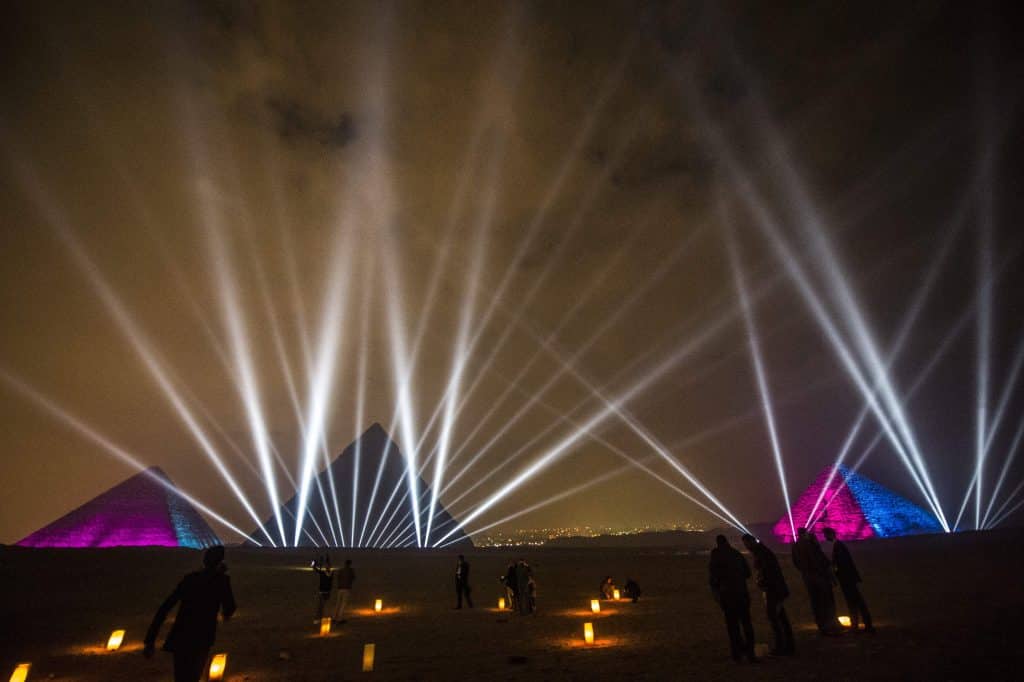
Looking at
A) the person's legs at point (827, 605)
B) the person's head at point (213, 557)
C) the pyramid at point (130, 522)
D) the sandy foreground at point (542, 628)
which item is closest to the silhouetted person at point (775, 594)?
the sandy foreground at point (542, 628)

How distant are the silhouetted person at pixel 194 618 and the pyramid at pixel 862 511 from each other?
151 ft

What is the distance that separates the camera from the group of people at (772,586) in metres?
7.74

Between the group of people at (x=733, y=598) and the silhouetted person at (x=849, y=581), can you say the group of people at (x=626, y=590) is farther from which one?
the silhouetted person at (x=849, y=581)

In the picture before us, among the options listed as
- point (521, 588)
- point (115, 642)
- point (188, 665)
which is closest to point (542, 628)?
point (521, 588)

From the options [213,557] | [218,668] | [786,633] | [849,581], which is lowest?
[218,668]

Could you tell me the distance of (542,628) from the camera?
12.1 meters

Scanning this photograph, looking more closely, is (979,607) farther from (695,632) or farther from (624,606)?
(624,606)

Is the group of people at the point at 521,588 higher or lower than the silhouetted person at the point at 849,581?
higher

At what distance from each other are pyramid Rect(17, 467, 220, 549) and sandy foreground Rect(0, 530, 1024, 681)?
16037mm

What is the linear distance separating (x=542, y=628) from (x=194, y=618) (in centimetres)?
826

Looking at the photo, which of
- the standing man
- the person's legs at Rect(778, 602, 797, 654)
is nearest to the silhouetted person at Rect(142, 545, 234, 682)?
the person's legs at Rect(778, 602, 797, 654)

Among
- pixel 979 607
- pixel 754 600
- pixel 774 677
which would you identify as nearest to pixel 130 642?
pixel 774 677

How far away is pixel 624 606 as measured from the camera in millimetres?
15398

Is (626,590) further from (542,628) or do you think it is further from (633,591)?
(542,628)
